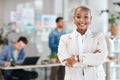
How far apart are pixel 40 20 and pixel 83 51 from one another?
4.83m

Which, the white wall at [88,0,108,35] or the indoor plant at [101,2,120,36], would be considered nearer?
the indoor plant at [101,2,120,36]

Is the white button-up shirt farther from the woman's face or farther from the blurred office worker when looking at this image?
the blurred office worker

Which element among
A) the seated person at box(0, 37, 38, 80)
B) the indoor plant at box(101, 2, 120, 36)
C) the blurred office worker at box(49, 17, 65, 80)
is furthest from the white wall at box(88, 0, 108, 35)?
the seated person at box(0, 37, 38, 80)

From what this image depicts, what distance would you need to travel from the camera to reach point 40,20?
6.87 m

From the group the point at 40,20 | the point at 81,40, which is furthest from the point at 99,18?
the point at 81,40

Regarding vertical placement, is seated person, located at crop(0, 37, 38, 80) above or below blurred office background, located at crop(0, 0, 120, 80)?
below

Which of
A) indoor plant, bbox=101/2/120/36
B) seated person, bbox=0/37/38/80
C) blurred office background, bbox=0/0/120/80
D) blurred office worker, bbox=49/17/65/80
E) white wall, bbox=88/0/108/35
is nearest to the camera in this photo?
seated person, bbox=0/37/38/80

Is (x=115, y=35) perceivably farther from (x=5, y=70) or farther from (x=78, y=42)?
(x=78, y=42)

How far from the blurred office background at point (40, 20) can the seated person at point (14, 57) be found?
4.13 ft

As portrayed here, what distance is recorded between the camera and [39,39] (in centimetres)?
690

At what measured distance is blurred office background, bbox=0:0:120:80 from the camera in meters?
6.52

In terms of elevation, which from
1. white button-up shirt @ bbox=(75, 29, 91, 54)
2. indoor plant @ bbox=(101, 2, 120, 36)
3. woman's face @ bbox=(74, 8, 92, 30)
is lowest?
indoor plant @ bbox=(101, 2, 120, 36)

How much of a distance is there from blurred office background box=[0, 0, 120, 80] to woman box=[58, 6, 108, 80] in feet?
13.5

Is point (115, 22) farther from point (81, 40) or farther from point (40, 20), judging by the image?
point (81, 40)
